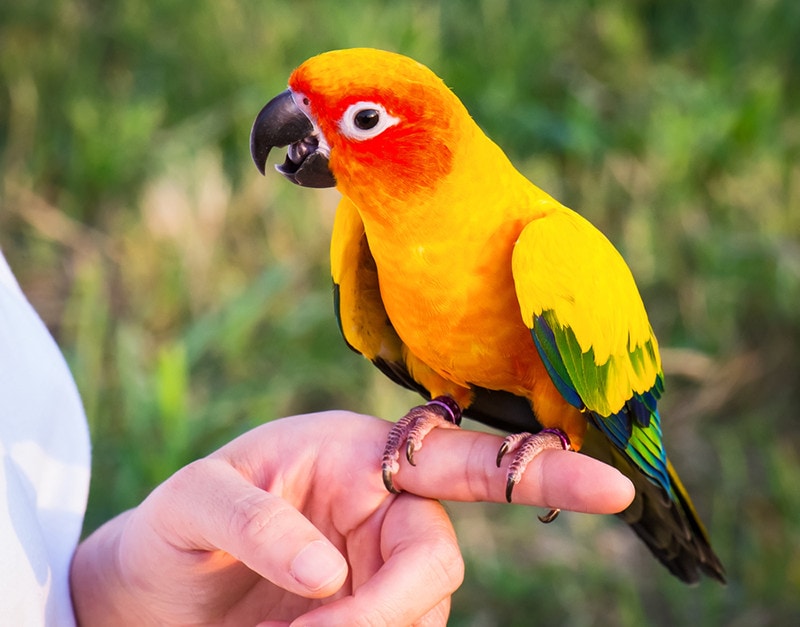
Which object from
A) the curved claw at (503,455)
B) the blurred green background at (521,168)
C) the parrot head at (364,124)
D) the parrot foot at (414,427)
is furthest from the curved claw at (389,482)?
the blurred green background at (521,168)

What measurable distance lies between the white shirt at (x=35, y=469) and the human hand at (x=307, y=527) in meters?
0.08

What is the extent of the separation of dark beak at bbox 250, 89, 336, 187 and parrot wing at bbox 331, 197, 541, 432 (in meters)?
0.16

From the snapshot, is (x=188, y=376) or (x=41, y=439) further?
(x=188, y=376)

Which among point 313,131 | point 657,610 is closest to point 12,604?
point 313,131

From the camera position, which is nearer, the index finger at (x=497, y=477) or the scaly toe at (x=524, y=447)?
the index finger at (x=497, y=477)

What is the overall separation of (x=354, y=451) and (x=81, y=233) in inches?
80.7

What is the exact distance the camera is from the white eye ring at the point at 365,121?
1.19m

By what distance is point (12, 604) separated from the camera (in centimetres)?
102

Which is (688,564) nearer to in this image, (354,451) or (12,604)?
(354,451)

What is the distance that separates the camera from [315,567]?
3.10 feet

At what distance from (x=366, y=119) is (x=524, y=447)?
0.49 meters

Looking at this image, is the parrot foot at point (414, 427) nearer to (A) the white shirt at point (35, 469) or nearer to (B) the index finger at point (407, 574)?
(B) the index finger at point (407, 574)

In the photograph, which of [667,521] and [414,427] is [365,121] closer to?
[414,427]

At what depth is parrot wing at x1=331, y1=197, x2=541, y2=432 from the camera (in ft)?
4.71
